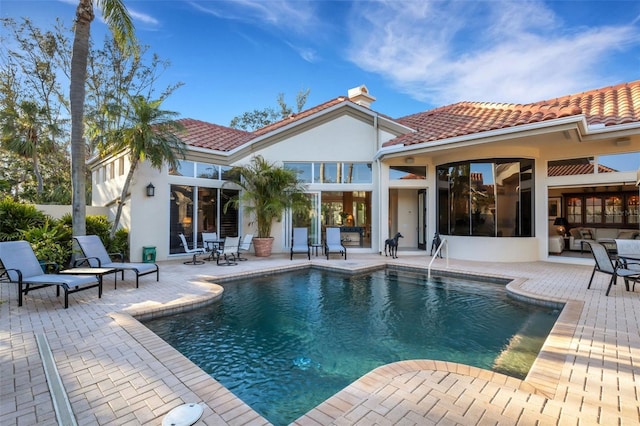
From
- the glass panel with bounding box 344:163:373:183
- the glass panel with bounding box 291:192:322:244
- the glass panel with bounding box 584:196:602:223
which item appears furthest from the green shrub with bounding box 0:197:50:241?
the glass panel with bounding box 584:196:602:223

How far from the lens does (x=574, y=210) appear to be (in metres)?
15.2

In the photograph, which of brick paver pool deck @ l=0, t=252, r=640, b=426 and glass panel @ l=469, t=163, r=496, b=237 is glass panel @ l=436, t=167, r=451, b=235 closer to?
glass panel @ l=469, t=163, r=496, b=237

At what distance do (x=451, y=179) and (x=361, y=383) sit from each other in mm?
10181

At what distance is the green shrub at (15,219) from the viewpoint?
26.9 feet

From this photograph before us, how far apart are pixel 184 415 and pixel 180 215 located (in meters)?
9.86

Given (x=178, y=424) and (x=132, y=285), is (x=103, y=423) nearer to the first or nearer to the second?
A: (x=178, y=424)

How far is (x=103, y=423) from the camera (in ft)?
7.68

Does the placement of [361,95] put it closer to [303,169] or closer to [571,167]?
[303,169]

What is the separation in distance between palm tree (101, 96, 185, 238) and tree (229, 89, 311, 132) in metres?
21.1

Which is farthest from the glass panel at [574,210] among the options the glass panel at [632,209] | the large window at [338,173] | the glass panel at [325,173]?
the glass panel at [325,173]

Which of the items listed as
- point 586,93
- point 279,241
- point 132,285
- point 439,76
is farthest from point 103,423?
point 439,76

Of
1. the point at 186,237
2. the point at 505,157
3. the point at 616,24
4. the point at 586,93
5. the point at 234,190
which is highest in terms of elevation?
the point at 616,24

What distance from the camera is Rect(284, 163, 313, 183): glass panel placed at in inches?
513

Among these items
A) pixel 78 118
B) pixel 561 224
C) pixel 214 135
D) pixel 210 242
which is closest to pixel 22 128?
pixel 214 135
